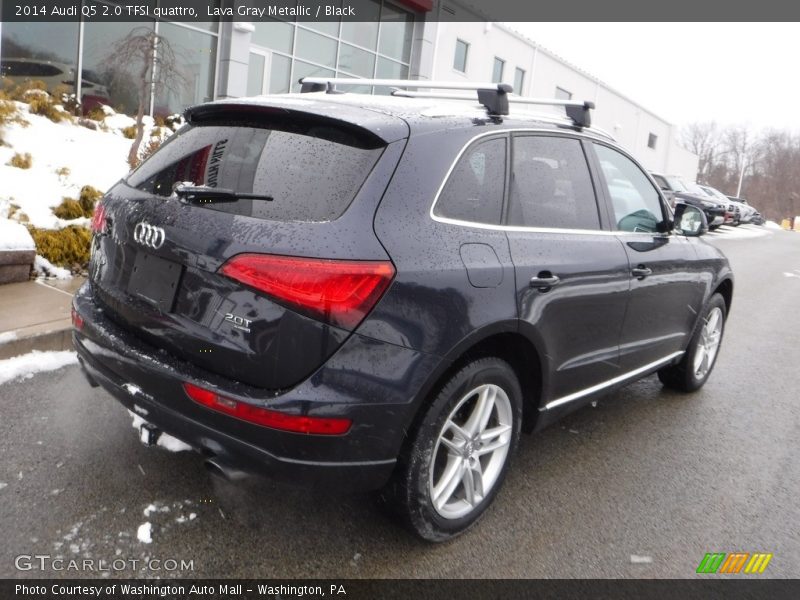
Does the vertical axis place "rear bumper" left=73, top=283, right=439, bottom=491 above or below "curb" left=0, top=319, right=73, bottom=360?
above

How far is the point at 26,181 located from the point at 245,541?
5.95 metres

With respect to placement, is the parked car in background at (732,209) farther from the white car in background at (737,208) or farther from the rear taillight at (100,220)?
the rear taillight at (100,220)

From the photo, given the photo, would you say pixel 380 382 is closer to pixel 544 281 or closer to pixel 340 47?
pixel 544 281

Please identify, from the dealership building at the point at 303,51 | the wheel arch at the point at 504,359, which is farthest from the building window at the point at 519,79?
the wheel arch at the point at 504,359

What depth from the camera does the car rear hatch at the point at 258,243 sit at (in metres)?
2.28

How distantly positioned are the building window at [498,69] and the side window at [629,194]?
24.5 m

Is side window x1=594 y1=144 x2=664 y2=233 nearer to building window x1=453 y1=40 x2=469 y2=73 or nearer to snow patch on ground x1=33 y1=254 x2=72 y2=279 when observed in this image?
snow patch on ground x1=33 y1=254 x2=72 y2=279

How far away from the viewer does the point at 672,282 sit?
4.23 m

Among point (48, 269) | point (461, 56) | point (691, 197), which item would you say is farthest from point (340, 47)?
point (48, 269)

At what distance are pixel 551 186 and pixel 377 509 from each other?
170 centimetres

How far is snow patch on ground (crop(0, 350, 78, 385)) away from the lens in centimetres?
417

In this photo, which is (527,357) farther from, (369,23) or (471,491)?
(369,23)

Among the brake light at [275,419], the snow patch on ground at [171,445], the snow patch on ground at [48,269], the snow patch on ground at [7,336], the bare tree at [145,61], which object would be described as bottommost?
the snow patch on ground at [171,445]

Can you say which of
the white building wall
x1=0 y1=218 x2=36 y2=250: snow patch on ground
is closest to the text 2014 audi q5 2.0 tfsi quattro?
x1=0 y1=218 x2=36 y2=250: snow patch on ground
